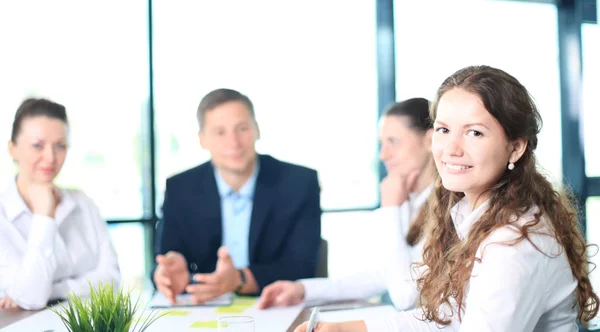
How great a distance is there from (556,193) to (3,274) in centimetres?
197

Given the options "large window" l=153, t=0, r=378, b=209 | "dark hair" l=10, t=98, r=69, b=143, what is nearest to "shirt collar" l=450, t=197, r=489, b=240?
"dark hair" l=10, t=98, r=69, b=143

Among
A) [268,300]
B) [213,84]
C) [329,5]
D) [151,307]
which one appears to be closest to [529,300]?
[268,300]

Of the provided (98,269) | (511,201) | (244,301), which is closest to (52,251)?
(98,269)

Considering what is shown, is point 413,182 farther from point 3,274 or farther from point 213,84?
point 213,84

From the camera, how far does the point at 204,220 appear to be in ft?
9.43

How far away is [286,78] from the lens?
4543 millimetres

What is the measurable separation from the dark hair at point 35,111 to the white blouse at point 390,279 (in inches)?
50.7

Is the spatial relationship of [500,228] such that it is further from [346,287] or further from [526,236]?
[346,287]

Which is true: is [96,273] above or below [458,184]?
below

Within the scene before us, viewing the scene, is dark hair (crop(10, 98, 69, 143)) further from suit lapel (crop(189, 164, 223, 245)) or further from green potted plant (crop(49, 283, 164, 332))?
green potted plant (crop(49, 283, 164, 332))

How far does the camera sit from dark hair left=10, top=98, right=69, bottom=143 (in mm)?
2711

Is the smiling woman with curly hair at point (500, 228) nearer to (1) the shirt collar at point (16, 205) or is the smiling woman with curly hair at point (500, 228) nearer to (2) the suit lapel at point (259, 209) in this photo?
(2) the suit lapel at point (259, 209)

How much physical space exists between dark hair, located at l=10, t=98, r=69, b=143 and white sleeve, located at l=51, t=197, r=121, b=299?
379 mm

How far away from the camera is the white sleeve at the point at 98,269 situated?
2.48m
